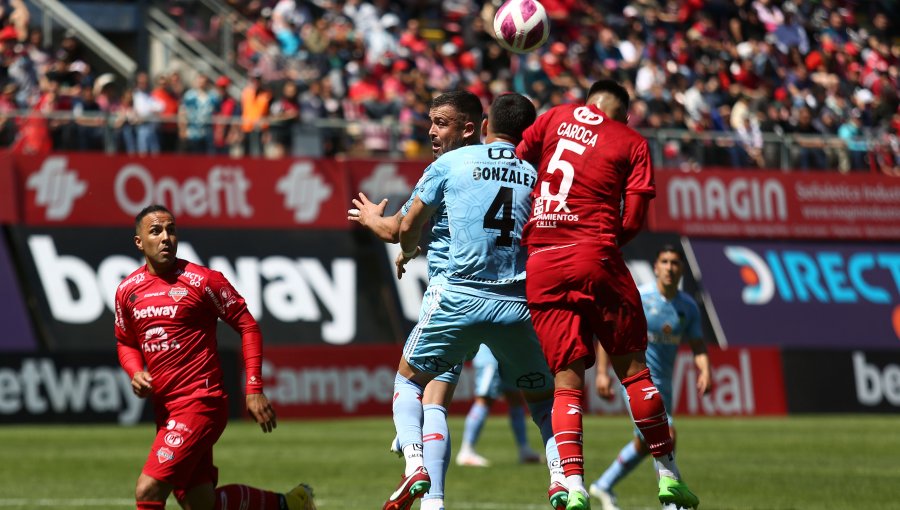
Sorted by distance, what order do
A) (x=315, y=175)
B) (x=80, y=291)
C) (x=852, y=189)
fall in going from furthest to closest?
(x=852, y=189) < (x=315, y=175) < (x=80, y=291)

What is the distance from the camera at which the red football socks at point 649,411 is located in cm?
937

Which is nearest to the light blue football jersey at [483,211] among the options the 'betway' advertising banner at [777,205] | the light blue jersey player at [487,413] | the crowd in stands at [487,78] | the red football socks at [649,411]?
the red football socks at [649,411]

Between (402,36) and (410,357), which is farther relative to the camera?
(402,36)

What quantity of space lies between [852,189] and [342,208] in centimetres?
1003

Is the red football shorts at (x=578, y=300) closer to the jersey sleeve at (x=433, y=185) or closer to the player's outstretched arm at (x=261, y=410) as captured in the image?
the jersey sleeve at (x=433, y=185)

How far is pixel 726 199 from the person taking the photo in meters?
29.8

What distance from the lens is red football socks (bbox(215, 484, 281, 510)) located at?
380 inches

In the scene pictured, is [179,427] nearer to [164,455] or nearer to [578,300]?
[164,455]

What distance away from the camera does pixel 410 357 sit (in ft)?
31.8

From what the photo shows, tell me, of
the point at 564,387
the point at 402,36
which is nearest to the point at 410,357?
the point at 564,387

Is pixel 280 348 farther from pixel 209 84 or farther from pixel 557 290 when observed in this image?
pixel 557 290

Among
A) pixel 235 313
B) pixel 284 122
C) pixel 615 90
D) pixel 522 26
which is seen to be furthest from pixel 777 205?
pixel 235 313

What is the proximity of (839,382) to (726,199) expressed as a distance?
5048 mm

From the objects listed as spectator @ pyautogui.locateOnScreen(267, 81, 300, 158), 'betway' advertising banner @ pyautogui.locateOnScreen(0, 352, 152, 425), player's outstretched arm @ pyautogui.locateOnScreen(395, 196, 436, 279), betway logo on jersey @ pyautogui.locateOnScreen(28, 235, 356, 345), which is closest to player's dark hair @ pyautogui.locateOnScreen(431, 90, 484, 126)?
player's outstretched arm @ pyautogui.locateOnScreen(395, 196, 436, 279)
